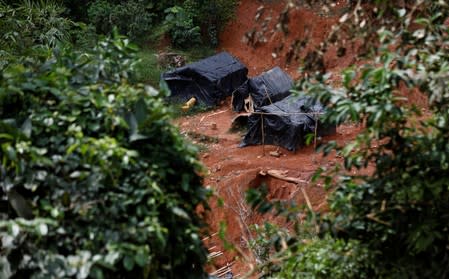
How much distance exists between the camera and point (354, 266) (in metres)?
3.81

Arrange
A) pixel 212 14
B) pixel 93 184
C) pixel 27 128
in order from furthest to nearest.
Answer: pixel 212 14 < pixel 27 128 < pixel 93 184

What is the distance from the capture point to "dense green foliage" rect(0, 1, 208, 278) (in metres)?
2.88

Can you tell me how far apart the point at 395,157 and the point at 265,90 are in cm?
919

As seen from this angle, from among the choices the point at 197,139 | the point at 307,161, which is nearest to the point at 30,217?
the point at 307,161

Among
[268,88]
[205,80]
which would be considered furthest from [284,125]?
[205,80]

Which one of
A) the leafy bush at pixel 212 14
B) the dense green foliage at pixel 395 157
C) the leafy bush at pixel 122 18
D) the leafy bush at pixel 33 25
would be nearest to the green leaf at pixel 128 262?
the dense green foliage at pixel 395 157

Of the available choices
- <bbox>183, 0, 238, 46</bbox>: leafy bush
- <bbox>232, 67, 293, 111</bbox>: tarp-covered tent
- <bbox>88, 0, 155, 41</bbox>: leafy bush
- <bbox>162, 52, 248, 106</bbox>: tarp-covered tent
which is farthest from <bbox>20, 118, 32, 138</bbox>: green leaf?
<bbox>183, 0, 238, 46</bbox>: leafy bush

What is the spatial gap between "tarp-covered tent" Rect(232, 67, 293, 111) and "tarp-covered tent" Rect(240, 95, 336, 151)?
3.19 ft

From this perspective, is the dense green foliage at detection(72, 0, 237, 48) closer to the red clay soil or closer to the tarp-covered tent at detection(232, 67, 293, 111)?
the red clay soil

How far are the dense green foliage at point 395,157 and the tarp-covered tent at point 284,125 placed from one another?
23.6 feet

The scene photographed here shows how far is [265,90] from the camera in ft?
41.2

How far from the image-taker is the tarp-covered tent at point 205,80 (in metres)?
13.7

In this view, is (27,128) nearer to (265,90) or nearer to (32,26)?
(32,26)

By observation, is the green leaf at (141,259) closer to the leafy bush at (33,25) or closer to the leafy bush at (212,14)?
the leafy bush at (33,25)
